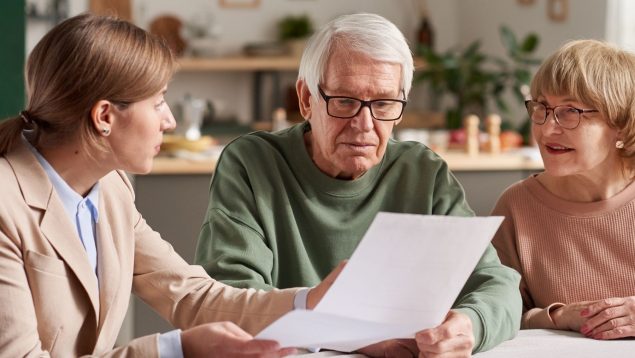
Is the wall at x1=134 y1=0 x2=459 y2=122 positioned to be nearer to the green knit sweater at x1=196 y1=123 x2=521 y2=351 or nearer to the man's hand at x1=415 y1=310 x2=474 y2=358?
the green knit sweater at x1=196 y1=123 x2=521 y2=351

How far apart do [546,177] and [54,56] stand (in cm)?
110

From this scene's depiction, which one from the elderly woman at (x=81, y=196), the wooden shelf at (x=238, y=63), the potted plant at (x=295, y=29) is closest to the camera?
the elderly woman at (x=81, y=196)

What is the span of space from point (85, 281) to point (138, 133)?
0.78 feet

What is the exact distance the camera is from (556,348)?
Result: 169 centimetres

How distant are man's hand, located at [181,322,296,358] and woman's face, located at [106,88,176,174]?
0.28 m

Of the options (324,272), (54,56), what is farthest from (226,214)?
(54,56)

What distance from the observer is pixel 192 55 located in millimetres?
7602

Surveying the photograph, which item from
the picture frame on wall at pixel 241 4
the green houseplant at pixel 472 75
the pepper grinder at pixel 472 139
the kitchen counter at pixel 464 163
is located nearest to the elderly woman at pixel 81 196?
the kitchen counter at pixel 464 163

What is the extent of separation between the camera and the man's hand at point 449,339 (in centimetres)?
155

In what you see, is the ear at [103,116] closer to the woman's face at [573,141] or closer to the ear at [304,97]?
the ear at [304,97]

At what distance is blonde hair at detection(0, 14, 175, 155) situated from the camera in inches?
57.6

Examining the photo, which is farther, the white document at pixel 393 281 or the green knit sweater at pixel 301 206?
the green knit sweater at pixel 301 206

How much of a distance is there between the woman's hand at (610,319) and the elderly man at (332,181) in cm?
13

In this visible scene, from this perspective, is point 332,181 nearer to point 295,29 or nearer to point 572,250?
point 572,250
